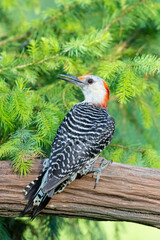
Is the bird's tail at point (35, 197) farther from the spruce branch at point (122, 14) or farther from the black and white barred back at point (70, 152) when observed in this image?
the spruce branch at point (122, 14)

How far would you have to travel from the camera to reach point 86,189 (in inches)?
76.9

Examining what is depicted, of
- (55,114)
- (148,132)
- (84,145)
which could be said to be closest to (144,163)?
(84,145)

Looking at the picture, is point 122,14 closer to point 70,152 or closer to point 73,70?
point 73,70

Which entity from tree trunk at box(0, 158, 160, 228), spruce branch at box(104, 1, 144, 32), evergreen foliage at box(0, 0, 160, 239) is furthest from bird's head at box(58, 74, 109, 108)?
tree trunk at box(0, 158, 160, 228)

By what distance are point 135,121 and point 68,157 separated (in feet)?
4.52

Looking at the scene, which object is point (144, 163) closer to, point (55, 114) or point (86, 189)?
point (86, 189)

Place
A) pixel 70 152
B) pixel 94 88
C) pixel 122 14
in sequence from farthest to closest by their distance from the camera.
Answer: pixel 122 14, pixel 94 88, pixel 70 152

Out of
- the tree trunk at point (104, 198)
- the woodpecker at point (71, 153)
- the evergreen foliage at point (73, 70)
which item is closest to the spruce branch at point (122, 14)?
the evergreen foliage at point (73, 70)

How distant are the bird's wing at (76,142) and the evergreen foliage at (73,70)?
0.39 feet

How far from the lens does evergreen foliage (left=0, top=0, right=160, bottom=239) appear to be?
2117 millimetres

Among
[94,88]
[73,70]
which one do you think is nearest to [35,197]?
[94,88]

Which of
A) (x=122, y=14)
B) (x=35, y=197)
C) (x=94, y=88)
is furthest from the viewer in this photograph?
(x=122, y=14)

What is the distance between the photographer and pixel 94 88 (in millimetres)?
2516

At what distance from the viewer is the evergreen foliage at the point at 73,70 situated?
2117 mm
